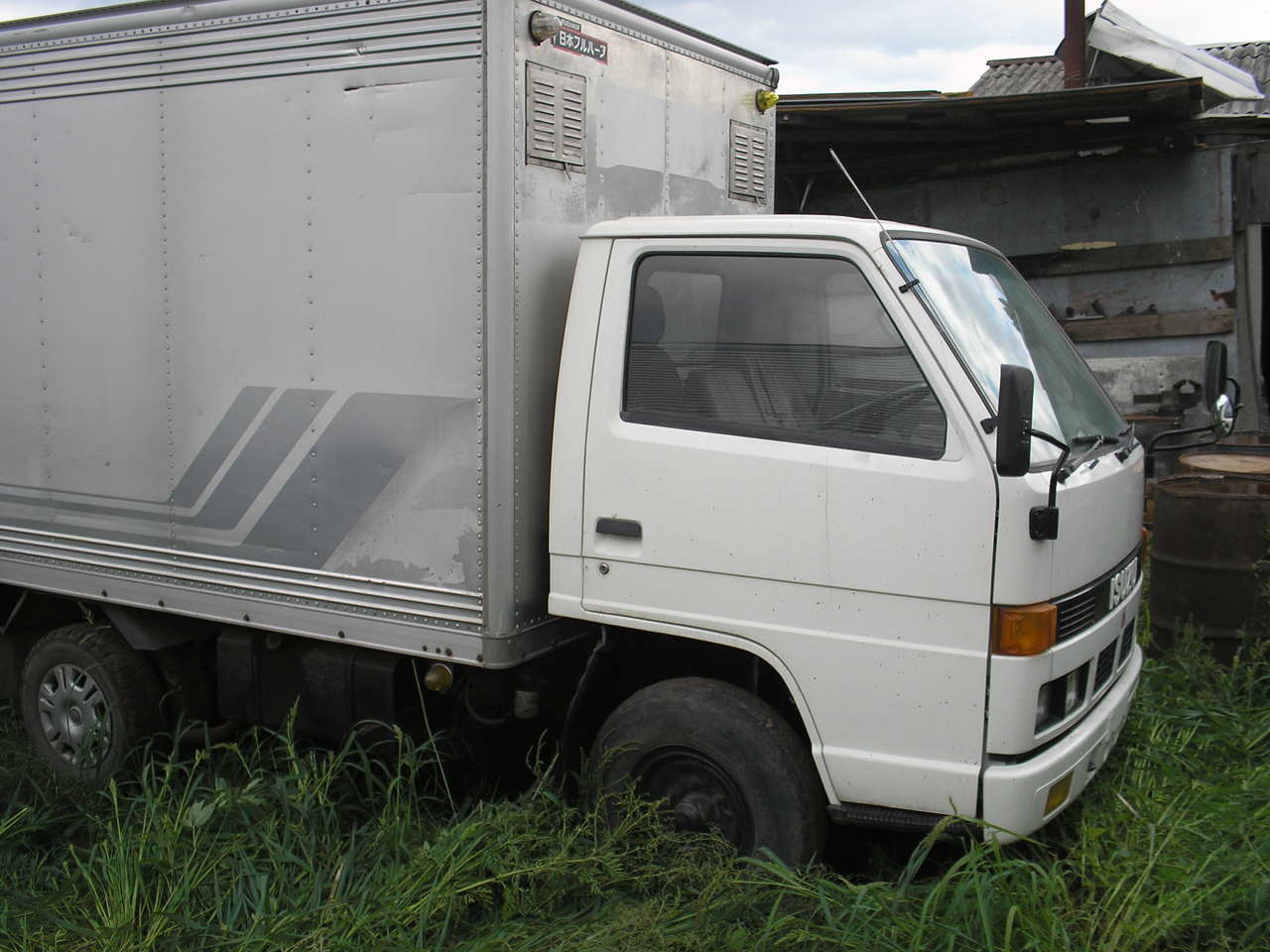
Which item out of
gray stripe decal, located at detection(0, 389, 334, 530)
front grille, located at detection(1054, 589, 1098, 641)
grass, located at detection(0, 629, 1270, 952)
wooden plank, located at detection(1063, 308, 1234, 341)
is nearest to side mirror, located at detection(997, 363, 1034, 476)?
front grille, located at detection(1054, 589, 1098, 641)

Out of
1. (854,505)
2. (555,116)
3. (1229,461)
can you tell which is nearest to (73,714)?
(555,116)

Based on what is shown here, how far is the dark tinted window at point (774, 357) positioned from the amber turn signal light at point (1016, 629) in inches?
18.7

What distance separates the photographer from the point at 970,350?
3.52 m

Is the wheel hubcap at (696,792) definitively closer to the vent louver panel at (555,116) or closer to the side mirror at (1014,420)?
the side mirror at (1014,420)

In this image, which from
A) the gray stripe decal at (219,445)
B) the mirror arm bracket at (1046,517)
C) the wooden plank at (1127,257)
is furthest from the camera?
the wooden plank at (1127,257)

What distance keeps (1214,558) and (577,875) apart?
3317mm

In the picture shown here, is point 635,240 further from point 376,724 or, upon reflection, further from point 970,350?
point 376,724

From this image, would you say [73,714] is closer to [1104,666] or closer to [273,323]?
[273,323]

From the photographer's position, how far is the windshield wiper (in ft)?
11.3

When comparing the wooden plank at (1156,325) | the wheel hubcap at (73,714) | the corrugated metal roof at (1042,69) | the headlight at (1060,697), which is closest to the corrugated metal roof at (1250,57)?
the corrugated metal roof at (1042,69)

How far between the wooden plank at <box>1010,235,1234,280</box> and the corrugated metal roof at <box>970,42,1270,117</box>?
13.8ft

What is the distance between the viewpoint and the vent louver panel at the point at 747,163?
16.3 feet

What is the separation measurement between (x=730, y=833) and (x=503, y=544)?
3.77 feet

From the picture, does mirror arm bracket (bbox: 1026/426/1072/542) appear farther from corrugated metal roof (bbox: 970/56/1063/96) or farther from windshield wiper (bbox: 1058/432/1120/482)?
corrugated metal roof (bbox: 970/56/1063/96)
